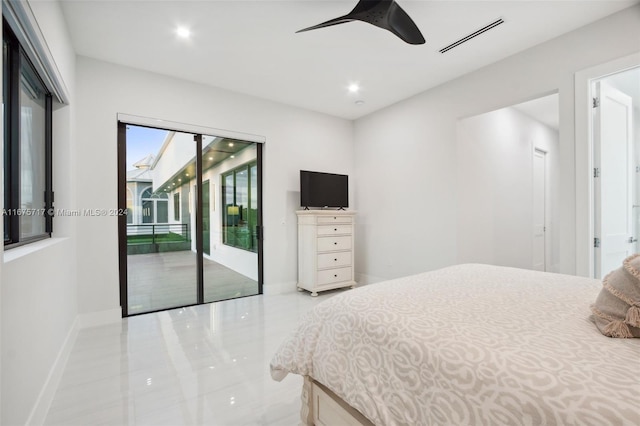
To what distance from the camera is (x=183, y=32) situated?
2609mm

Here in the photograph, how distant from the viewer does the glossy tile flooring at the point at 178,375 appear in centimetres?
168

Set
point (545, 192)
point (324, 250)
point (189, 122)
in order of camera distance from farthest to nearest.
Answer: point (545, 192) < point (324, 250) < point (189, 122)

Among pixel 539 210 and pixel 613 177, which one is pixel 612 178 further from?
pixel 539 210

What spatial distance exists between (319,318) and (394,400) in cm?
49

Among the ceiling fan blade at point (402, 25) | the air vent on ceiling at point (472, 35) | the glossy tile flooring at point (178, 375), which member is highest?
the air vent on ceiling at point (472, 35)

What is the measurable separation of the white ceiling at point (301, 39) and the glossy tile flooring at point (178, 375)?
108 inches

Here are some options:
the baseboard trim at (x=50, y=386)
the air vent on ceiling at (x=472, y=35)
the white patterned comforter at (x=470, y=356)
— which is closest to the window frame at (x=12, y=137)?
the baseboard trim at (x=50, y=386)

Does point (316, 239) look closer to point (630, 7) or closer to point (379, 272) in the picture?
point (379, 272)

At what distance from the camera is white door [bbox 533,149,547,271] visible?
16.2 ft

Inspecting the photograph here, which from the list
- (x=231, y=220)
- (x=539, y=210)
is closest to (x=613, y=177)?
(x=539, y=210)

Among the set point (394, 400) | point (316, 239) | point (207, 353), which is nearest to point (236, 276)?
point (316, 239)

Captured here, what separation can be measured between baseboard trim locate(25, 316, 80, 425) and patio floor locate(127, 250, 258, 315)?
2.94 feet

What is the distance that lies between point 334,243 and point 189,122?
2.44 m

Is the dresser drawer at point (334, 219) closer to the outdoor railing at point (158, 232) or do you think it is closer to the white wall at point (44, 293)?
the outdoor railing at point (158, 232)
